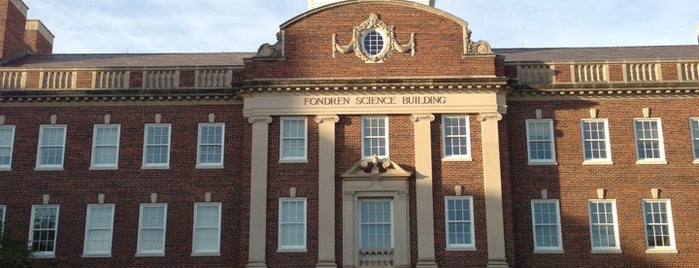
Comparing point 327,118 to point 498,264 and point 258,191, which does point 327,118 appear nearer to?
point 258,191

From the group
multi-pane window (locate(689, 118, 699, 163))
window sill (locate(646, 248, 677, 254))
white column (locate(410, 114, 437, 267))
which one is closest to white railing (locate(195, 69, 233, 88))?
white column (locate(410, 114, 437, 267))

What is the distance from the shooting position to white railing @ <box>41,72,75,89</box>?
35.3 m

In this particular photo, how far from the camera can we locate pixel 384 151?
33.2 m

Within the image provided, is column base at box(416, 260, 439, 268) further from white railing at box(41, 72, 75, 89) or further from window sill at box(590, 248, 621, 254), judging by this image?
white railing at box(41, 72, 75, 89)

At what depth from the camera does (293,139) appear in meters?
33.6

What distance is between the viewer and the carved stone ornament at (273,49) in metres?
34.1

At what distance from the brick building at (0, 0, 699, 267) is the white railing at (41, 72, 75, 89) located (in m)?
0.04

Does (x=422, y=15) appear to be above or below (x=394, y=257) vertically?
above

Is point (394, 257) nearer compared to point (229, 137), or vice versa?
point (394, 257)

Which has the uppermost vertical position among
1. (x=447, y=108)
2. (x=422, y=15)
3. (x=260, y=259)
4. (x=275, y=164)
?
(x=422, y=15)

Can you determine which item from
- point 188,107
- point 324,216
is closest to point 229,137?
point 188,107

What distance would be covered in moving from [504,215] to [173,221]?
509 inches

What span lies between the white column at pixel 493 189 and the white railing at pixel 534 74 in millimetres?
2438

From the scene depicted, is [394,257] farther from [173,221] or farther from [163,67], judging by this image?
[163,67]
